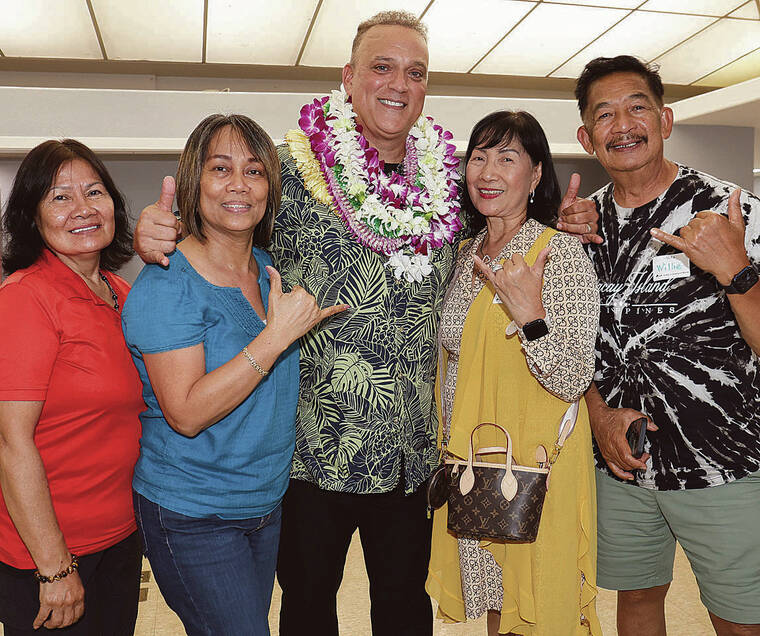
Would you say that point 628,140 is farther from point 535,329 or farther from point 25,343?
point 25,343

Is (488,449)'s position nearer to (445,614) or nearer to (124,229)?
(445,614)

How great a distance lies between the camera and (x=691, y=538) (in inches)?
83.0

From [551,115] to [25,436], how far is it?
234 inches

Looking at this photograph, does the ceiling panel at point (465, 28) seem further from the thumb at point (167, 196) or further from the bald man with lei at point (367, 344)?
the thumb at point (167, 196)

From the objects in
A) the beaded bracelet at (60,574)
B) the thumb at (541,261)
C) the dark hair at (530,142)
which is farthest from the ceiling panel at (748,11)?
the beaded bracelet at (60,574)

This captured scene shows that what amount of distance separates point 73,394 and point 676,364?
1734 mm

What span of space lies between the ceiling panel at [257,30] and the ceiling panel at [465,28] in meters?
1.26

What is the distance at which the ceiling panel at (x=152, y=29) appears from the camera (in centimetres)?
587

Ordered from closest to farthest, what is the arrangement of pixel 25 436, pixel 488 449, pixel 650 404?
pixel 25 436
pixel 488 449
pixel 650 404

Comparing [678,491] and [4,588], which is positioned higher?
[678,491]

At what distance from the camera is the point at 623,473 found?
217cm

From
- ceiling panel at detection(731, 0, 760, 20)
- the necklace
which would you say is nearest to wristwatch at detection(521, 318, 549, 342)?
the necklace

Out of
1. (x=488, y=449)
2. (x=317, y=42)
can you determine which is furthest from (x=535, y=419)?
(x=317, y=42)

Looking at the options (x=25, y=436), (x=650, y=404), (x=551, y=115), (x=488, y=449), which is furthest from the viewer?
(x=551, y=115)
